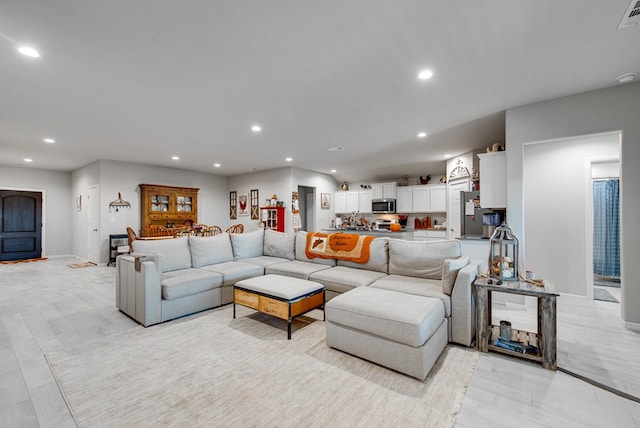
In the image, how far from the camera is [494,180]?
13.1 feet

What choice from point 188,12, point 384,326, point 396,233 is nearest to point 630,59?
point 384,326

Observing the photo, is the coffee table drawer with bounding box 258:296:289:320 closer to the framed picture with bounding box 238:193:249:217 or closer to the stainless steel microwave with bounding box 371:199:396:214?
the stainless steel microwave with bounding box 371:199:396:214

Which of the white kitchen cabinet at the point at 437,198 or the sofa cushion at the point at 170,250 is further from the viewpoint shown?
the white kitchen cabinet at the point at 437,198

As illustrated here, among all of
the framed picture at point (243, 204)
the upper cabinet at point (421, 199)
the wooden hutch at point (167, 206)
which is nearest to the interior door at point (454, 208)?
the upper cabinet at point (421, 199)

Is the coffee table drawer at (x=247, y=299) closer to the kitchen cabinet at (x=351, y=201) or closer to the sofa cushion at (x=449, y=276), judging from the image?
the sofa cushion at (x=449, y=276)

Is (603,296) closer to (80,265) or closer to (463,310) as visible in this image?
(463,310)

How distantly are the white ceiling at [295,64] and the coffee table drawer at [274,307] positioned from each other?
2299 mm

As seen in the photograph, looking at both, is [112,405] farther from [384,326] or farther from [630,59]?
[630,59]

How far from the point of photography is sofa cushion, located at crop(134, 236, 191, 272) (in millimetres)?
3649

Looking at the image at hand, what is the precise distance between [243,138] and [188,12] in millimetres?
3190

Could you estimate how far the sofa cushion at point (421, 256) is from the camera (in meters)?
3.22

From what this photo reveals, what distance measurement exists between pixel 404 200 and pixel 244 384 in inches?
287

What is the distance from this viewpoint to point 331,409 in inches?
70.0

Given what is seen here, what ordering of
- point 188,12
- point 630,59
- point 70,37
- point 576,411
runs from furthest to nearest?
point 630,59, point 70,37, point 188,12, point 576,411
